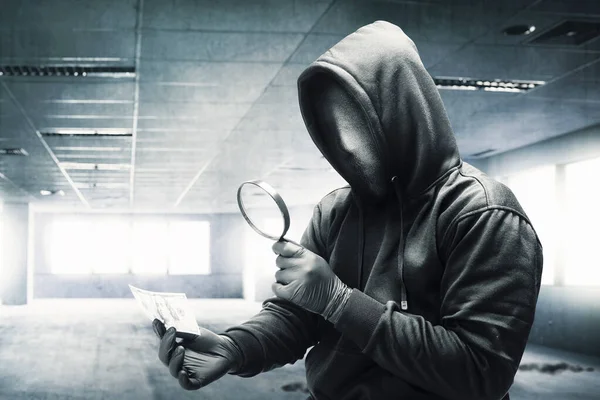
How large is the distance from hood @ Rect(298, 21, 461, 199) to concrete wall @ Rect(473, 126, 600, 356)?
6.28m

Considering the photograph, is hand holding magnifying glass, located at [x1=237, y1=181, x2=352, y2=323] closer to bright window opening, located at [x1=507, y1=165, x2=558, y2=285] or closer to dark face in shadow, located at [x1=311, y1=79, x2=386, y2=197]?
dark face in shadow, located at [x1=311, y1=79, x2=386, y2=197]

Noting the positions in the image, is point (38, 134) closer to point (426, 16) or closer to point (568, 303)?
point (426, 16)

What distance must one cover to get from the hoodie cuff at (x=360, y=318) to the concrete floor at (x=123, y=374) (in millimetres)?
3843

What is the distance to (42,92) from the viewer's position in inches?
216

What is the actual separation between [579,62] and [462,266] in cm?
431

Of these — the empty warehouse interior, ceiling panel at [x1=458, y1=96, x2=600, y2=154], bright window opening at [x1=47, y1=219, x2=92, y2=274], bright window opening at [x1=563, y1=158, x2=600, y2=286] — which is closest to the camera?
the empty warehouse interior

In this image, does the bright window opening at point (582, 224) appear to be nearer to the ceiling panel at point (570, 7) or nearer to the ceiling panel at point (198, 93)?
the ceiling panel at point (570, 7)

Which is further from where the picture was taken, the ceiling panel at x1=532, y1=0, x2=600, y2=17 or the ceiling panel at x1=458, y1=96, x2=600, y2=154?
the ceiling panel at x1=458, y1=96, x2=600, y2=154

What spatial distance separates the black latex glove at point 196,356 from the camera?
1103 millimetres

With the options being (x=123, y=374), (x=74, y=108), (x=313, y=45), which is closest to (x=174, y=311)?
(x=313, y=45)

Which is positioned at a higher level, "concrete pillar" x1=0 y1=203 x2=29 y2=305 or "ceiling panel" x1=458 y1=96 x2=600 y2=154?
"ceiling panel" x1=458 y1=96 x2=600 y2=154

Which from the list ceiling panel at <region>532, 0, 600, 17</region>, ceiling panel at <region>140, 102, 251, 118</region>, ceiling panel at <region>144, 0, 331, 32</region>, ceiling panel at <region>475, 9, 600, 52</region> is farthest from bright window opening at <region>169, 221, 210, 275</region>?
ceiling panel at <region>532, 0, 600, 17</region>

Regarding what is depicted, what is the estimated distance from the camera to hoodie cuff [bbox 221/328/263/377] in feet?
Result: 3.85

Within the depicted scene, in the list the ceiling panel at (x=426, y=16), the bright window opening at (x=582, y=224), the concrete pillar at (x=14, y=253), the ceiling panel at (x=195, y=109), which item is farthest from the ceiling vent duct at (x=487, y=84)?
the concrete pillar at (x=14, y=253)
